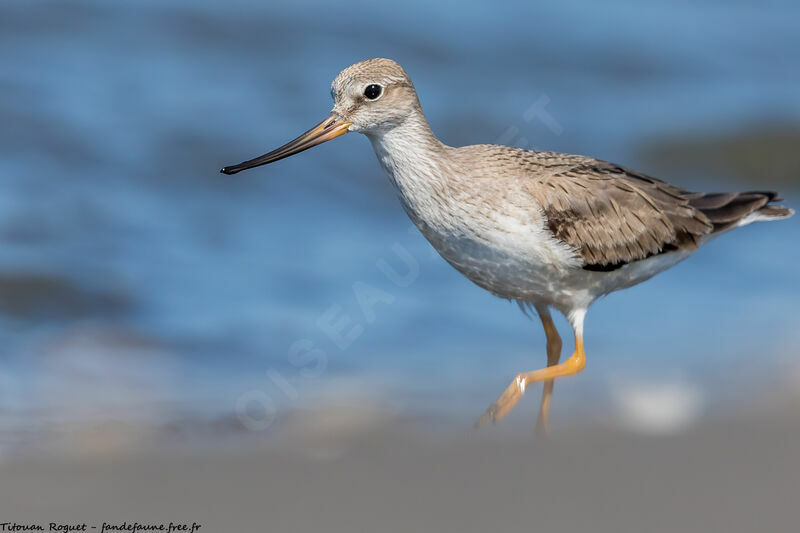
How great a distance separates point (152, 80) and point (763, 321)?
10186 mm

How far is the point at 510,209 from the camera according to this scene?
26.4 feet

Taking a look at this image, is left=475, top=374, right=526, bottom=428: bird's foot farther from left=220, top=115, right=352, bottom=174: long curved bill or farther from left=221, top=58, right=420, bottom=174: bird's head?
left=220, top=115, right=352, bottom=174: long curved bill

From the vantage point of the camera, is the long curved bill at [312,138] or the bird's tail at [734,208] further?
the bird's tail at [734,208]

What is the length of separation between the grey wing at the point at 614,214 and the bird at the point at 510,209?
1 centimetres

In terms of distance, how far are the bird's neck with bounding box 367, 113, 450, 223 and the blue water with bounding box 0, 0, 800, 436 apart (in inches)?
82.2

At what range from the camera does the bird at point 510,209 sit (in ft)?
26.3

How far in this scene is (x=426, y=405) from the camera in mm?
9531

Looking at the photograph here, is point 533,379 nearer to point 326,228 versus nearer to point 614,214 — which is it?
point 614,214

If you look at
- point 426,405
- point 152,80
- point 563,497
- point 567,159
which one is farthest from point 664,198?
point 152,80

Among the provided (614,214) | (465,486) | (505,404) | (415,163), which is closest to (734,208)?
(614,214)

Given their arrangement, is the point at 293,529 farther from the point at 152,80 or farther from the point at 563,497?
the point at 152,80

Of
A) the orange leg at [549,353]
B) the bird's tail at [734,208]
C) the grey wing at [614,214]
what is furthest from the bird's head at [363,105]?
the bird's tail at [734,208]

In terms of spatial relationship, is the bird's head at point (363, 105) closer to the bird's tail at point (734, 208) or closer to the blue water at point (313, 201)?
the blue water at point (313, 201)

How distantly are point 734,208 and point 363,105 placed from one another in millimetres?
3324
